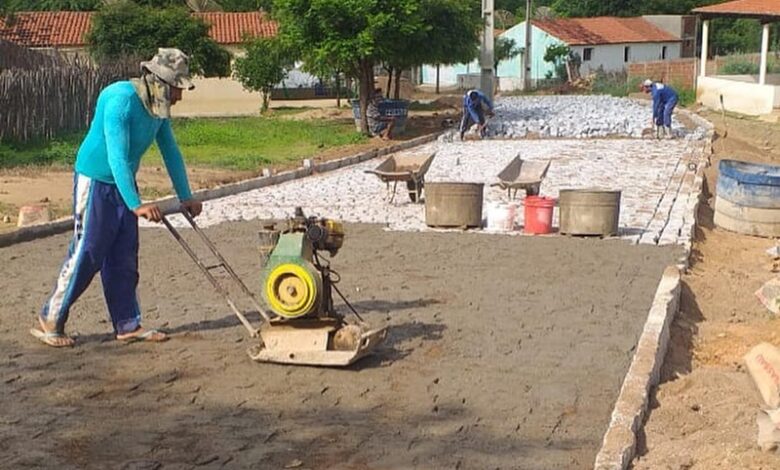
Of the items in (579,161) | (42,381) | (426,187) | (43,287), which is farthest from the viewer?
(579,161)

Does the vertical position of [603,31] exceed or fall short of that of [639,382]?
it exceeds it

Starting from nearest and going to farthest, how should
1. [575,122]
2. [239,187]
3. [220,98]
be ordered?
[239,187] → [575,122] → [220,98]

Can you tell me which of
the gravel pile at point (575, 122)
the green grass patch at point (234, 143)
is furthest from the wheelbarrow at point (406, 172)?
the gravel pile at point (575, 122)

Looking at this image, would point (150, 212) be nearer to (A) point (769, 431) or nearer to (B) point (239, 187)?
(A) point (769, 431)

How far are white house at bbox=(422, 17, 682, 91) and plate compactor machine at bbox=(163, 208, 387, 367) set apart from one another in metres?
47.7

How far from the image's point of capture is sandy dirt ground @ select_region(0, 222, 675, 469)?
16.6 feet

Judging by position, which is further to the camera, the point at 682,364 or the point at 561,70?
the point at 561,70

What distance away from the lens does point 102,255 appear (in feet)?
21.4

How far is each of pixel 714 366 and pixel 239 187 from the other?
31.2 ft

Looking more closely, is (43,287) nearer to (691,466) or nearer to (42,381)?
(42,381)

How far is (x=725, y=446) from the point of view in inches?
203

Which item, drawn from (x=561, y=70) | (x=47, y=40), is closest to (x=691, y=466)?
(x=47, y=40)

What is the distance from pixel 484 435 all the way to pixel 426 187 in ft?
21.7

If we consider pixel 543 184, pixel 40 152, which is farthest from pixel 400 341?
pixel 40 152
